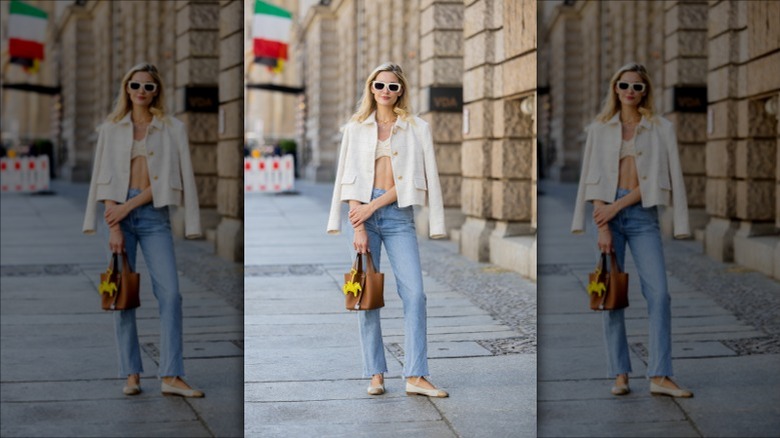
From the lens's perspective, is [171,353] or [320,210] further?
[320,210]

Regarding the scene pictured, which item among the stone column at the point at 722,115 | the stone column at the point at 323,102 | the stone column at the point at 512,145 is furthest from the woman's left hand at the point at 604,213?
the stone column at the point at 323,102

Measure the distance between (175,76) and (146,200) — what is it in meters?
0.47

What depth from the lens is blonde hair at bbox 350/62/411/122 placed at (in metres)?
6.09

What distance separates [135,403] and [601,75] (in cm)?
213

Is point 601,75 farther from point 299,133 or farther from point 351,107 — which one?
point 299,133

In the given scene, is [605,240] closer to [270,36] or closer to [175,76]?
[175,76]

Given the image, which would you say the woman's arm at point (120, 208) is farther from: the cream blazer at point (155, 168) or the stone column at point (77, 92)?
the stone column at point (77, 92)

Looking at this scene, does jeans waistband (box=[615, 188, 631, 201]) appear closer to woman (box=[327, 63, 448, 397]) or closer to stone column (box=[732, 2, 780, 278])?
woman (box=[327, 63, 448, 397])

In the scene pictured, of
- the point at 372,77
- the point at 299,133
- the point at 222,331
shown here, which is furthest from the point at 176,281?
the point at 299,133

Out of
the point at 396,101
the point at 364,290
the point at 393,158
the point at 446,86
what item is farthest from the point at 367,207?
the point at 446,86

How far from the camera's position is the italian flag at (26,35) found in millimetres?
3967

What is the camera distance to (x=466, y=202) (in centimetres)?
1468

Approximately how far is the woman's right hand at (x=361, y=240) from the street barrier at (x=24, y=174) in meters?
1.78

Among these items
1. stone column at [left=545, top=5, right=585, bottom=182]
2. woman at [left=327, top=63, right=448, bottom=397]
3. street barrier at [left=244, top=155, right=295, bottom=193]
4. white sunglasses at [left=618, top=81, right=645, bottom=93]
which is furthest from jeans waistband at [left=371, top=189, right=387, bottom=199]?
street barrier at [left=244, top=155, right=295, bottom=193]
